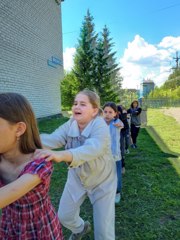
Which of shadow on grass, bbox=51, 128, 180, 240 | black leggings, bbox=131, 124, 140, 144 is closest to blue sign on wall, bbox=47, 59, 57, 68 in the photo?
black leggings, bbox=131, 124, 140, 144

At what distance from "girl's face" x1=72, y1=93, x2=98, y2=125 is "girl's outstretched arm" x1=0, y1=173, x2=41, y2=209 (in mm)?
1264

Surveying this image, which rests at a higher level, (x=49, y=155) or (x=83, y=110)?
(x=83, y=110)

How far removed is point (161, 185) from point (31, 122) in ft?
13.2

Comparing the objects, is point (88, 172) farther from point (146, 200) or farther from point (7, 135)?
point (146, 200)

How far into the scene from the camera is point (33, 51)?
1405cm

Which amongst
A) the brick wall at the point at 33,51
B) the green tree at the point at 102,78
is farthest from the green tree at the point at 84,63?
the brick wall at the point at 33,51

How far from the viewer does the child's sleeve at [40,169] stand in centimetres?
139

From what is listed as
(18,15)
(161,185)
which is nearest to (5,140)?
(161,185)

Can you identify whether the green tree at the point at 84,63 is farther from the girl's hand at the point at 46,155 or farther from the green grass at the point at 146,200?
the girl's hand at the point at 46,155

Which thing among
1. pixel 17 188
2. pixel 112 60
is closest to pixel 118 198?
pixel 17 188

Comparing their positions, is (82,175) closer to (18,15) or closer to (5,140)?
(5,140)

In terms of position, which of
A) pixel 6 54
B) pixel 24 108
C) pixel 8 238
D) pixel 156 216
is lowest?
pixel 156 216

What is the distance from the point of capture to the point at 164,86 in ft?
270

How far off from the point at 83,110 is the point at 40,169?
128 cm
